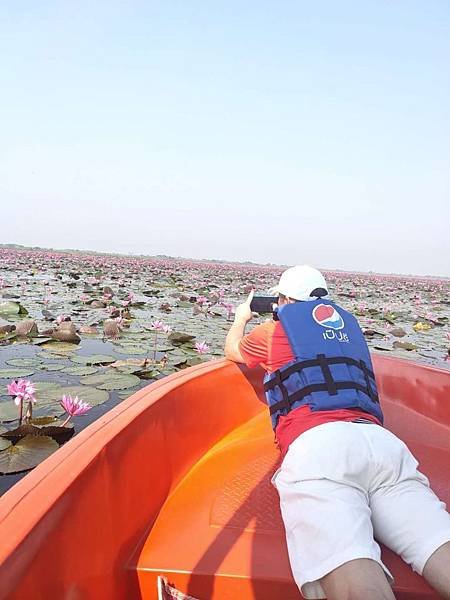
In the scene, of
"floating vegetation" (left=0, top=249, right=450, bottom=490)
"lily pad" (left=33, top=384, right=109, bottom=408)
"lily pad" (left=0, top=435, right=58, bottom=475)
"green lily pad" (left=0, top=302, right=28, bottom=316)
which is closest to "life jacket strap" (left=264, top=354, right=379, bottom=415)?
"floating vegetation" (left=0, top=249, right=450, bottom=490)

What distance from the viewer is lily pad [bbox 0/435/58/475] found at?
1.94m

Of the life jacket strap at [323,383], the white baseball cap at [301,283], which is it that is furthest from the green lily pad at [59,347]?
the life jacket strap at [323,383]

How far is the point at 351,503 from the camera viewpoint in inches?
46.9

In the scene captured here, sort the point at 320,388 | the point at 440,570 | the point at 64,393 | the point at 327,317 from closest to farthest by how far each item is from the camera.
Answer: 1. the point at 440,570
2. the point at 320,388
3. the point at 327,317
4. the point at 64,393

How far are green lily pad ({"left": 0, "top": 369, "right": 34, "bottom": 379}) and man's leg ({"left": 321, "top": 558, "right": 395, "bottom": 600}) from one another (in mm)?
2708

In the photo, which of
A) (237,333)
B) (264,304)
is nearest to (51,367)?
(237,333)

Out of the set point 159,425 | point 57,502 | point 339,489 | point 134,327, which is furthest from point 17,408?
point 134,327

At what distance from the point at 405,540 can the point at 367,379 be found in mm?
542

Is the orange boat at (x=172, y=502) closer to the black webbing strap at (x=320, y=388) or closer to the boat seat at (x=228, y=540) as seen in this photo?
the boat seat at (x=228, y=540)

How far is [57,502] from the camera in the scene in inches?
36.8

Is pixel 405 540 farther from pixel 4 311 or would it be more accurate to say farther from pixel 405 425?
pixel 4 311

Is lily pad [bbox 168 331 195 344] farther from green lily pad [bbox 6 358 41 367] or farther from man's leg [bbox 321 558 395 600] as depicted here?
man's leg [bbox 321 558 395 600]

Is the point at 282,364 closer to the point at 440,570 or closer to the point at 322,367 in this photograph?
the point at 322,367

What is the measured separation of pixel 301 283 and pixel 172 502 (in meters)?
0.96
